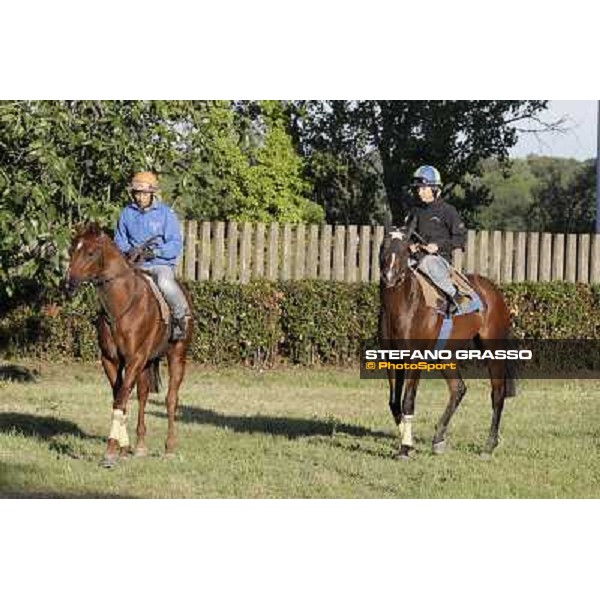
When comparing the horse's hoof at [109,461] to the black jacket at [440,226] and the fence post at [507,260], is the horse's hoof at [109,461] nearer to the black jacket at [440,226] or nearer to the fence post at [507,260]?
the black jacket at [440,226]

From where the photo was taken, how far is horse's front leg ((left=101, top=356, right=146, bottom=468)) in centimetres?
1043

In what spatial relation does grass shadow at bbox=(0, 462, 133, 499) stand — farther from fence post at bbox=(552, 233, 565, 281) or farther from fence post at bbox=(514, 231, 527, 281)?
fence post at bbox=(552, 233, 565, 281)

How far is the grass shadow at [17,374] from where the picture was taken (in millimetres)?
16906

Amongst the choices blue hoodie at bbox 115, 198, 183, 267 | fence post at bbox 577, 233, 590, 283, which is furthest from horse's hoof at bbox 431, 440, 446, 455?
fence post at bbox 577, 233, 590, 283

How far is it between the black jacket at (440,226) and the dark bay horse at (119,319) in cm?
265

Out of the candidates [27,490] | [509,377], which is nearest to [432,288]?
[509,377]

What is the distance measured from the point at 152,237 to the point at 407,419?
9.57ft

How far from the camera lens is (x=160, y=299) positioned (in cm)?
1089

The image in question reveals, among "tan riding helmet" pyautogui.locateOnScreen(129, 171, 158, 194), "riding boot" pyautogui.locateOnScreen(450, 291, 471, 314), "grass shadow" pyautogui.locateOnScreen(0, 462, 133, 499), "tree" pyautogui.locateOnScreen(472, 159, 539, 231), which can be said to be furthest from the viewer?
"tree" pyautogui.locateOnScreen(472, 159, 539, 231)

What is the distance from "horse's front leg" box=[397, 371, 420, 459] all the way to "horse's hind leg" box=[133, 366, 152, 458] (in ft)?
7.83

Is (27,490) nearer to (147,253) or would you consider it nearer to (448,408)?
(147,253)

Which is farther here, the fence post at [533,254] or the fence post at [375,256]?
the fence post at [533,254]

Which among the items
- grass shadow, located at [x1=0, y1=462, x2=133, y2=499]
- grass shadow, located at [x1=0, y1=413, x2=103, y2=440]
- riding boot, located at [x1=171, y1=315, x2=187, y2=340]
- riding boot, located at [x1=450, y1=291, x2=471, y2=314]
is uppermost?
riding boot, located at [x1=450, y1=291, x2=471, y2=314]

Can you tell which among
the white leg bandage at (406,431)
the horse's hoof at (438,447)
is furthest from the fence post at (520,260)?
the white leg bandage at (406,431)
